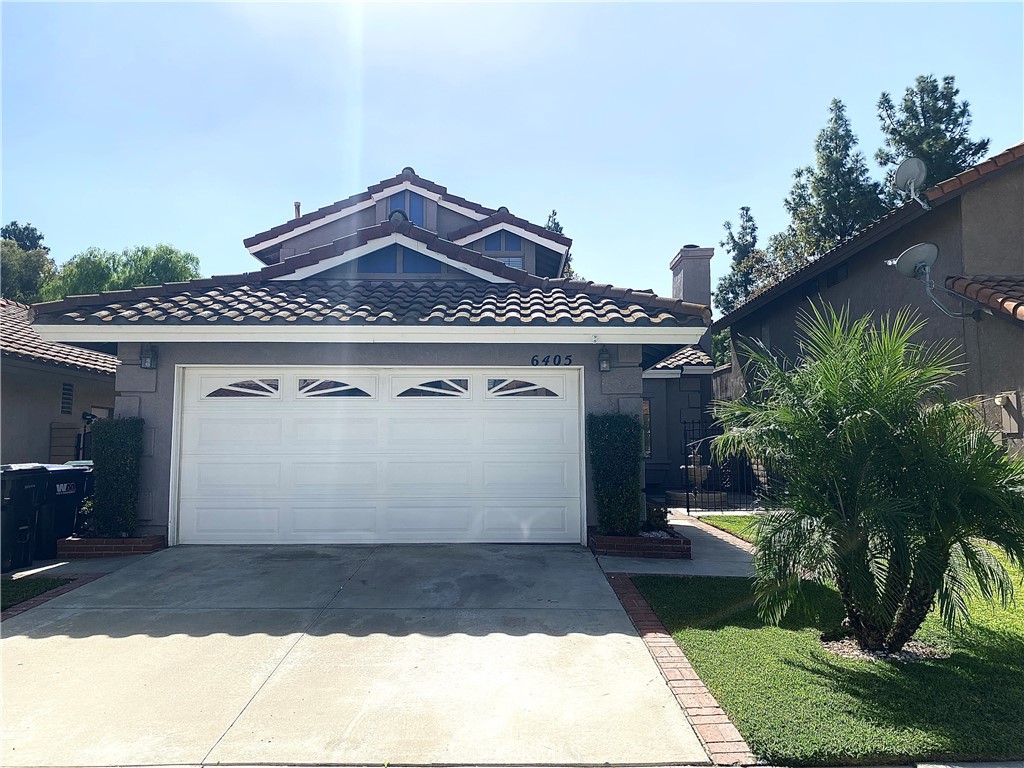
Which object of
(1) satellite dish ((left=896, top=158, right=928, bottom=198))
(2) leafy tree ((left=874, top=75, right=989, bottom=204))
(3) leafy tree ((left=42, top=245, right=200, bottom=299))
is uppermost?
(2) leafy tree ((left=874, top=75, right=989, bottom=204))

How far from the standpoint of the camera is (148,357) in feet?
27.5

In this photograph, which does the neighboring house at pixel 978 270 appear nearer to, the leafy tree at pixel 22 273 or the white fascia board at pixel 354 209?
the white fascia board at pixel 354 209

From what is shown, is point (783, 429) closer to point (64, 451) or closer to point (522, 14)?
point (522, 14)

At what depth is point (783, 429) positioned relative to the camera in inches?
187

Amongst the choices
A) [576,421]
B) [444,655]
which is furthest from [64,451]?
[444,655]

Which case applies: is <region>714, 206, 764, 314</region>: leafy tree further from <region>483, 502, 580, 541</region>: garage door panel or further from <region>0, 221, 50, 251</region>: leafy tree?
<region>0, 221, 50, 251</region>: leafy tree

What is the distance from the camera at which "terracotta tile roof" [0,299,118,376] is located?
36.1ft

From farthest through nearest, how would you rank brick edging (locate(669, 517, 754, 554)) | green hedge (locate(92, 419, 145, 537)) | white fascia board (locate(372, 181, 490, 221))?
1. white fascia board (locate(372, 181, 490, 221))
2. brick edging (locate(669, 517, 754, 554))
3. green hedge (locate(92, 419, 145, 537))

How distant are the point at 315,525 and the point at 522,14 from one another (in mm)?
7084

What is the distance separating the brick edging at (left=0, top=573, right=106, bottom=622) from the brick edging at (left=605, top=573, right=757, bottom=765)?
5.66 meters

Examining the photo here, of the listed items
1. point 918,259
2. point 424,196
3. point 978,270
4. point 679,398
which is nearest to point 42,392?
point 424,196

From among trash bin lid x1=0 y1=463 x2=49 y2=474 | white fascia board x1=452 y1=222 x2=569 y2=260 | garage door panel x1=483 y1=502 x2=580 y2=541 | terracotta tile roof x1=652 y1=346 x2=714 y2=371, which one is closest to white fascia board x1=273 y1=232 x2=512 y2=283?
garage door panel x1=483 y1=502 x2=580 y2=541

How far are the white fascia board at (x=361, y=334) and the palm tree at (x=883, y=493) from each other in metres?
3.31

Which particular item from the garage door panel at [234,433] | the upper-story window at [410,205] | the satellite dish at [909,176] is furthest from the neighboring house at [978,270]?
the upper-story window at [410,205]
